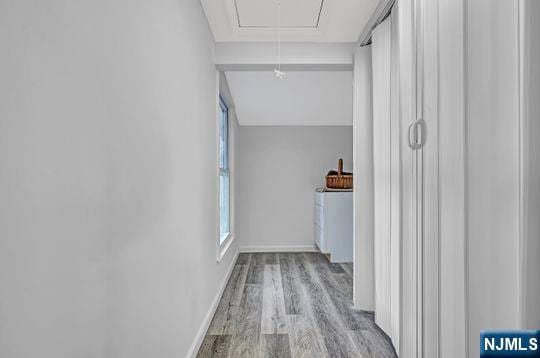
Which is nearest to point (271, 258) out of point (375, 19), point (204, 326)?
point (204, 326)

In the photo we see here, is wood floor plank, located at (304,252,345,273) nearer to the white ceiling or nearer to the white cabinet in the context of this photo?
the white cabinet

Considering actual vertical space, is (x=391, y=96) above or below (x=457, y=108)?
above

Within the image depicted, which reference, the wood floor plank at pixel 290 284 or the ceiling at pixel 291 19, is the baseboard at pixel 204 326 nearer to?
the wood floor plank at pixel 290 284

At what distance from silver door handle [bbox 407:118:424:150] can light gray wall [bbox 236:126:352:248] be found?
4.37m

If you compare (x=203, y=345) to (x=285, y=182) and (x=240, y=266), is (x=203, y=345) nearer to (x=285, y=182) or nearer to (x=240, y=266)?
(x=240, y=266)

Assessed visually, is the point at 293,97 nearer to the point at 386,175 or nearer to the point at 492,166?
the point at 386,175

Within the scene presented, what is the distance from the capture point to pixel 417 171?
1.55 meters

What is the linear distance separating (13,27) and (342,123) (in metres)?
5.43

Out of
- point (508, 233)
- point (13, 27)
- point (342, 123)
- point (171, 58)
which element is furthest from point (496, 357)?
point (342, 123)

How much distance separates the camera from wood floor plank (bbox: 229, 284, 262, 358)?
238cm

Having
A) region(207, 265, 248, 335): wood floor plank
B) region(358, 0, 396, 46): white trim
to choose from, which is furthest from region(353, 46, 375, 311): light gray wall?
region(207, 265, 248, 335): wood floor plank

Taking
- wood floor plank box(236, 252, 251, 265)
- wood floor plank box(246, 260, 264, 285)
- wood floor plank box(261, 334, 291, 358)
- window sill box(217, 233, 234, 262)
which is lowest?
wood floor plank box(236, 252, 251, 265)

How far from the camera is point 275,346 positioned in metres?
2.44

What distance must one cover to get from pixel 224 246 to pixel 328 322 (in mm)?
1563
